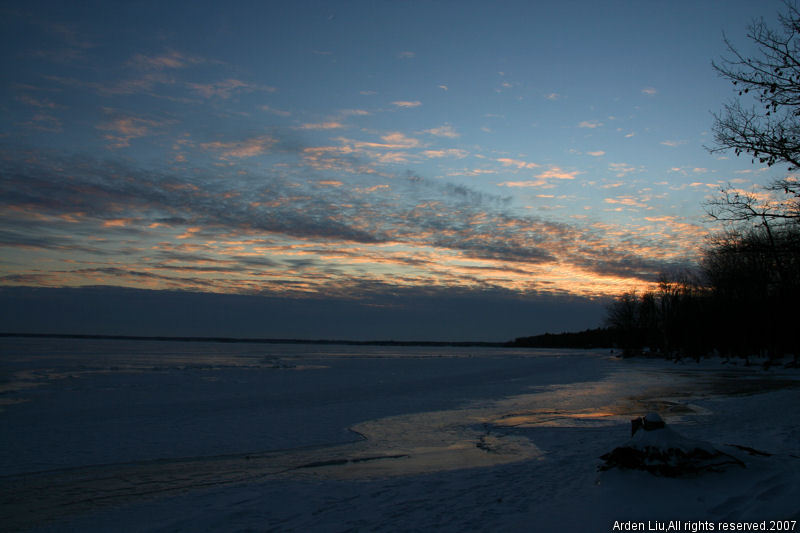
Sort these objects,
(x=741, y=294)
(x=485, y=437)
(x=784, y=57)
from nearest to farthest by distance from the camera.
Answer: (x=784, y=57) < (x=485, y=437) < (x=741, y=294)

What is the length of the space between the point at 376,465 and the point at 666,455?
4.97 metres

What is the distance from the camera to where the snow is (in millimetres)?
6352

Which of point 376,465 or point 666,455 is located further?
point 376,465

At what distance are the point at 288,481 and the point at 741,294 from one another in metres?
51.4

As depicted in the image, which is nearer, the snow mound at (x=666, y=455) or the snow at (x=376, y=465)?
the snow at (x=376, y=465)

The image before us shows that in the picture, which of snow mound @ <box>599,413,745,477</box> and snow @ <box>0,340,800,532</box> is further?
snow mound @ <box>599,413,745,477</box>

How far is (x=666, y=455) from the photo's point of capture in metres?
7.09

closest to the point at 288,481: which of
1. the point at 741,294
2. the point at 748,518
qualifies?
the point at 748,518

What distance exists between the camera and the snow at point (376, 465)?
20.8 feet

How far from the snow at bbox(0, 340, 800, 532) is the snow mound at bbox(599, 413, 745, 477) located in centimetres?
9

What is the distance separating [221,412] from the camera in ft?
57.2

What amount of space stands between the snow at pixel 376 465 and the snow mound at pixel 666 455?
0.29 ft

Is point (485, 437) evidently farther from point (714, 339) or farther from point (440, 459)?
point (714, 339)

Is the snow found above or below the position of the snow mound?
below
